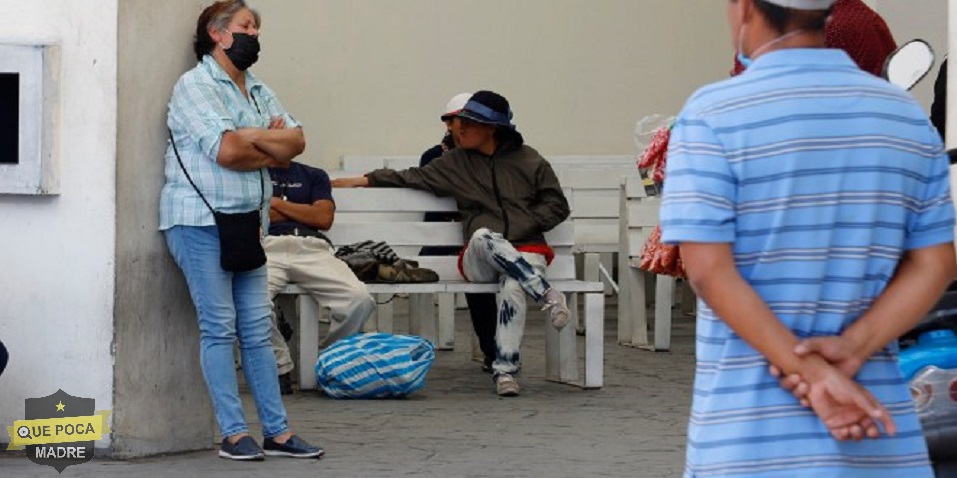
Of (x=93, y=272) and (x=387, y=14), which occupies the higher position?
(x=387, y=14)

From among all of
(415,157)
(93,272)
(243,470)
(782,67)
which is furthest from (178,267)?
(415,157)

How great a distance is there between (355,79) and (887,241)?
1242 centimetres

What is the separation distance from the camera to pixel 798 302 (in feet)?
11.0

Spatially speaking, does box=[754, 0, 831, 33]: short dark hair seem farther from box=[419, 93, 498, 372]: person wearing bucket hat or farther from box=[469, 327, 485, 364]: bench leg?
box=[469, 327, 485, 364]: bench leg

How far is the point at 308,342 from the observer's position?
10031mm

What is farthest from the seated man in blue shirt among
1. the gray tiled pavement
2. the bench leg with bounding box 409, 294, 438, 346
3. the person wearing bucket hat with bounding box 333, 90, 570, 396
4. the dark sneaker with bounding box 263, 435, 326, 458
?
the dark sneaker with bounding box 263, 435, 326, 458

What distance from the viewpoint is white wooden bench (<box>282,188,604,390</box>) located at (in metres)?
10.1

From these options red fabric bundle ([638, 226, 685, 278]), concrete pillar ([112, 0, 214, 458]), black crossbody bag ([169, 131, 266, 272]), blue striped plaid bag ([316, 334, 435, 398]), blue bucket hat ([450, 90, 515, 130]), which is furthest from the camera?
blue bucket hat ([450, 90, 515, 130])

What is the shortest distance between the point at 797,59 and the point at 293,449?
182 inches

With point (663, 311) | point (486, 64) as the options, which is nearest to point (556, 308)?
point (663, 311)

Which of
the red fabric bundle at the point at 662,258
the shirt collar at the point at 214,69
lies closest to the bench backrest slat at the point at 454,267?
the shirt collar at the point at 214,69

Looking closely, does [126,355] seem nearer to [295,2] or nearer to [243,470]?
A: [243,470]

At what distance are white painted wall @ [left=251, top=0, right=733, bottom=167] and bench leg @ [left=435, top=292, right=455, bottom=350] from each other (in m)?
3.32

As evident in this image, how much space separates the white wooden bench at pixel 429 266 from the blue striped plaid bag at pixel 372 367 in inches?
11.9
